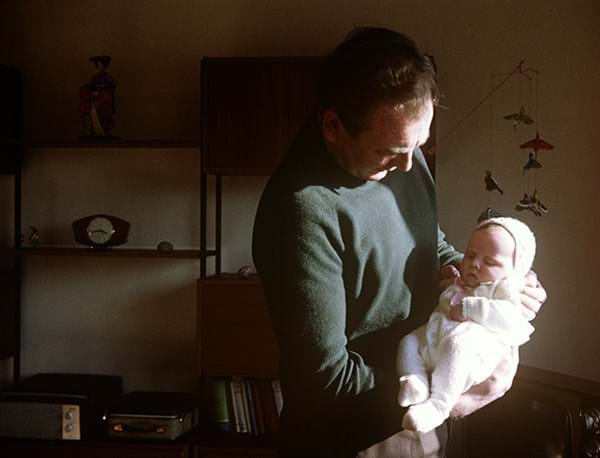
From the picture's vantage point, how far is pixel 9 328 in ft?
10.7

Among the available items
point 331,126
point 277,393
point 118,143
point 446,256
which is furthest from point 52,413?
point 331,126

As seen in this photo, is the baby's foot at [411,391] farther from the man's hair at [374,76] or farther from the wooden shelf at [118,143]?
the wooden shelf at [118,143]

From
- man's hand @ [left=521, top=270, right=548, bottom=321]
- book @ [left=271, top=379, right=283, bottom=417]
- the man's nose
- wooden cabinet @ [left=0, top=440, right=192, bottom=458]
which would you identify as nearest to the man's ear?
the man's nose

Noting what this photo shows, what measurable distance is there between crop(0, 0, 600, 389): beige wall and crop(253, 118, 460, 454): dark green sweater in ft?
5.39

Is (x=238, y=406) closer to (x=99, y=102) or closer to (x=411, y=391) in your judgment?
(x=99, y=102)

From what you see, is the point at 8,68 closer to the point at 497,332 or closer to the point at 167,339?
the point at 167,339

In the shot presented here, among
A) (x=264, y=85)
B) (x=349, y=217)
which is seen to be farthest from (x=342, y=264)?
(x=264, y=85)

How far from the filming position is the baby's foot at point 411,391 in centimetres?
139

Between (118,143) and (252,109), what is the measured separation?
1.81 ft

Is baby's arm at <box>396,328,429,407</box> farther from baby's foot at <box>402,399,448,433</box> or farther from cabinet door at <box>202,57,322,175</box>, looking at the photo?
cabinet door at <box>202,57,322,175</box>

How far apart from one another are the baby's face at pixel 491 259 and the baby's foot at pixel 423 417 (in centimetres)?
30

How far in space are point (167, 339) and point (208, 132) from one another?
973 millimetres

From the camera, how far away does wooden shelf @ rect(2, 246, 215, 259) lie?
9.53 ft

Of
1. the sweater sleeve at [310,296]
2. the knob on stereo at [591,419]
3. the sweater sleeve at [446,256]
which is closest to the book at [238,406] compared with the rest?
the knob on stereo at [591,419]
